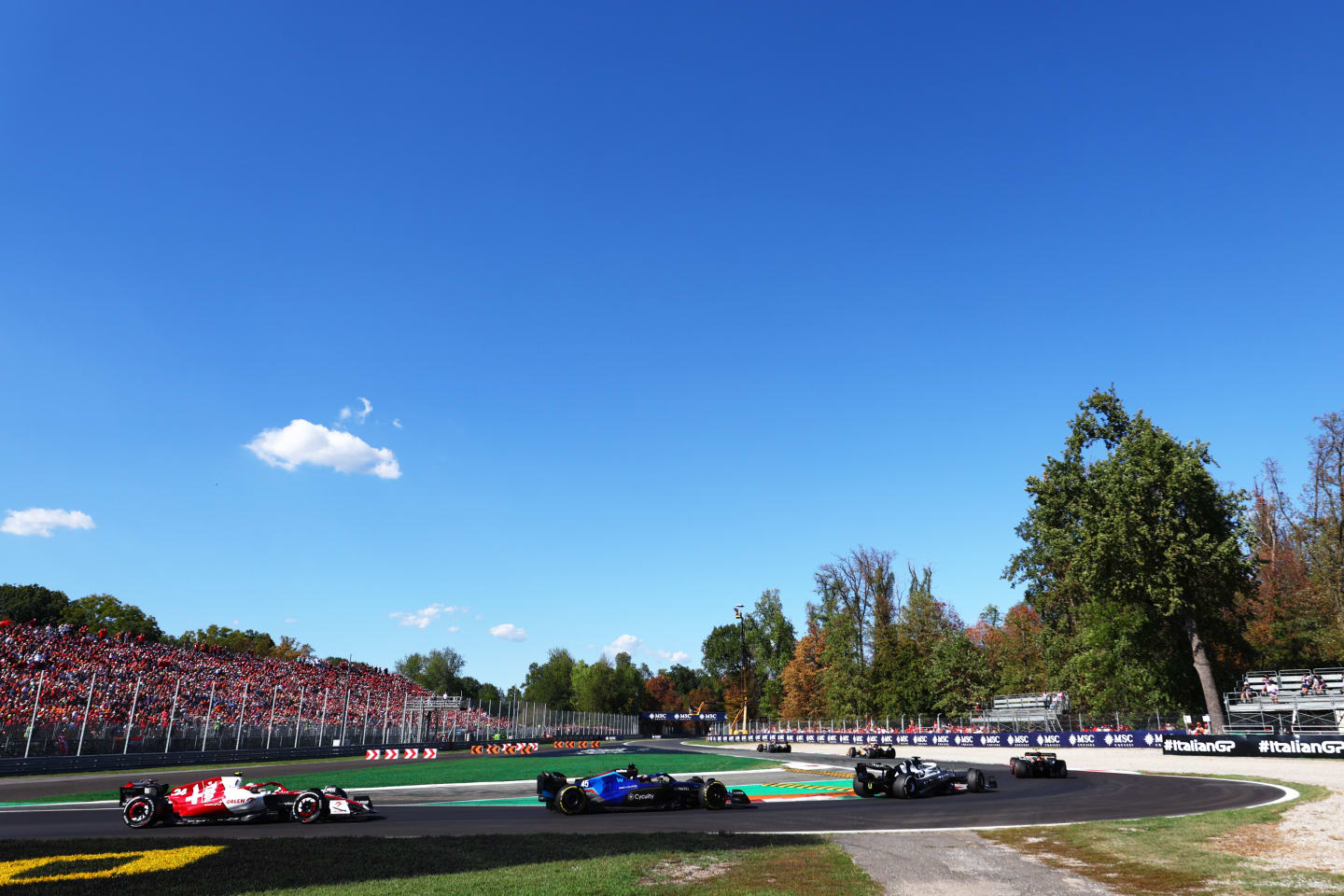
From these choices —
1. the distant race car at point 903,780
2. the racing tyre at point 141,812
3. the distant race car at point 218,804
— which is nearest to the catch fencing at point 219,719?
the distant race car at point 218,804

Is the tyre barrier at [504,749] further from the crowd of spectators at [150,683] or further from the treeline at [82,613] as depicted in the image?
the treeline at [82,613]

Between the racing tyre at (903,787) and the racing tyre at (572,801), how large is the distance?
979 cm

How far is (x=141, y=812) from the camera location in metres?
17.1

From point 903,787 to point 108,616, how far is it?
115529mm

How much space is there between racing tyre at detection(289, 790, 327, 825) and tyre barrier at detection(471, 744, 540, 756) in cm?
4543

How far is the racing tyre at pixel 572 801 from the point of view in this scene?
20.0 m

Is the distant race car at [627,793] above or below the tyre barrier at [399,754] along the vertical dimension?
above

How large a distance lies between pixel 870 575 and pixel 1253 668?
39096 millimetres

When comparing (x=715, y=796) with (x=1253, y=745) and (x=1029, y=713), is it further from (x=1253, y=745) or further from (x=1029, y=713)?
(x=1029, y=713)

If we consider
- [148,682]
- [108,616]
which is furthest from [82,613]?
[148,682]

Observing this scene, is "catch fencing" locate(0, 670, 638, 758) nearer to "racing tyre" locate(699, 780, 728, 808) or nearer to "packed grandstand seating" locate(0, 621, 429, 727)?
"packed grandstand seating" locate(0, 621, 429, 727)

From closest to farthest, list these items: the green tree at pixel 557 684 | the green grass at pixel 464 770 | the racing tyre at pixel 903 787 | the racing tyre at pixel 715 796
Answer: the racing tyre at pixel 715 796 → the racing tyre at pixel 903 787 → the green grass at pixel 464 770 → the green tree at pixel 557 684

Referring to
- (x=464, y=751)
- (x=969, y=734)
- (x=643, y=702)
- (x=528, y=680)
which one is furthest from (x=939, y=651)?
(x=528, y=680)

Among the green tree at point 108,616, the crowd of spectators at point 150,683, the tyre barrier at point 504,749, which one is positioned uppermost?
the green tree at point 108,616
